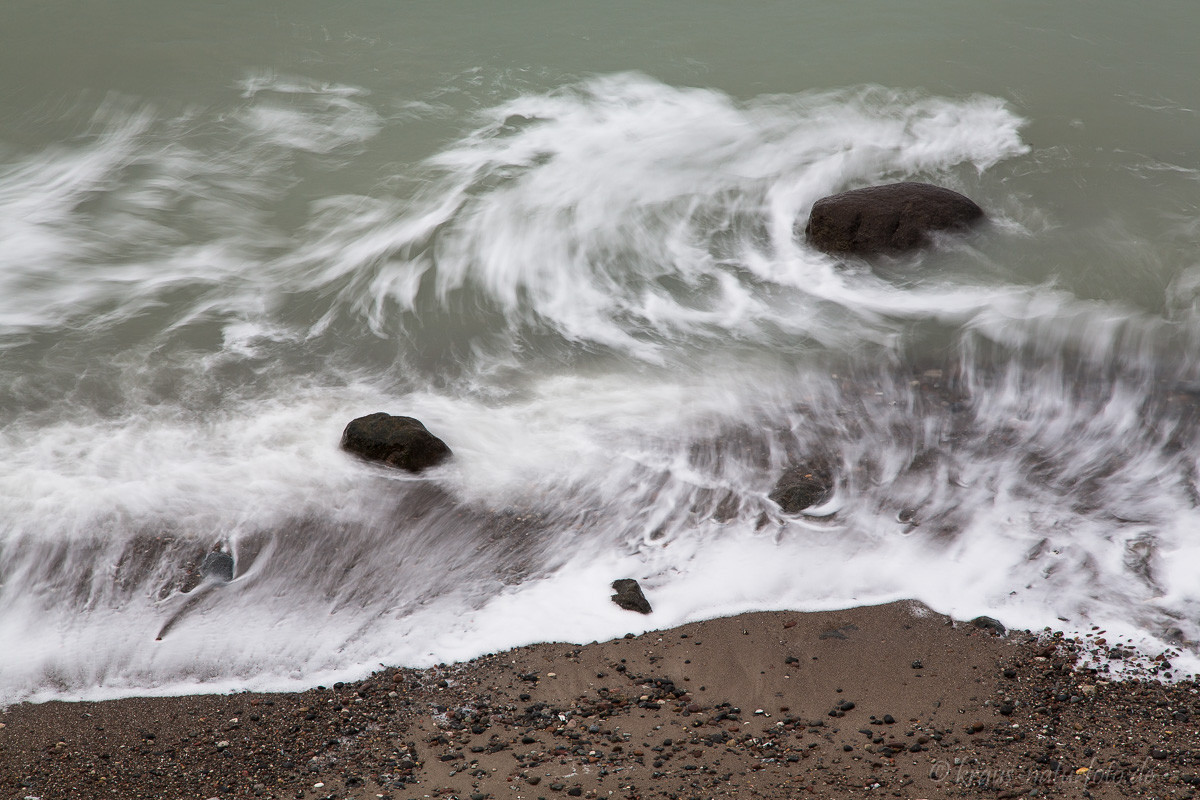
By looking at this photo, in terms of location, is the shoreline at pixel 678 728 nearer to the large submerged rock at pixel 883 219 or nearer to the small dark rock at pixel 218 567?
the small dark rock at pixel 218 567

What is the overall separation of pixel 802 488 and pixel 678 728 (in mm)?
2294

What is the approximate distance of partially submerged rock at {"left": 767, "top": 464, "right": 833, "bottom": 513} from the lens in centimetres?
641

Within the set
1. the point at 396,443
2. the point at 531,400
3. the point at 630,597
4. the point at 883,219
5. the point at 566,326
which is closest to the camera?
the point at 630,597

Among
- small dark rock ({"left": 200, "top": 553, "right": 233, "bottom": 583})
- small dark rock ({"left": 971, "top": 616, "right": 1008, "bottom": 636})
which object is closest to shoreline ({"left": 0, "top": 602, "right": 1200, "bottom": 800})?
small dark rock ({"left": 971, "top": 616, "right": 1008, "bottom": 636})

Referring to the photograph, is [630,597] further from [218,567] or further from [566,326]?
[566,326]

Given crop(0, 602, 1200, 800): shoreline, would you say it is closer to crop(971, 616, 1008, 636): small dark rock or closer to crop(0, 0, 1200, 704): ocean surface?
crop(971, 616, 1008, 636): small dark rock

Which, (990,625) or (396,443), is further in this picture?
(396,443)

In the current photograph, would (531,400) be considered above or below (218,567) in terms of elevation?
above

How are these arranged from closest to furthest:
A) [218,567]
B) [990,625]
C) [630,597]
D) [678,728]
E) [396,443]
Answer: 1. [678,728]
2. [990,625]
3. [630,597]
4. [218,567]
5. [396,443]


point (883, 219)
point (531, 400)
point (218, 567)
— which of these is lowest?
point (218, 567)

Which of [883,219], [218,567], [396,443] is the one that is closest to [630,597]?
[396,443]

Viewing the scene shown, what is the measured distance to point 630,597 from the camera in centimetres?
562

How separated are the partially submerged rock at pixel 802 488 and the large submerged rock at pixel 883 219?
343 centimetres

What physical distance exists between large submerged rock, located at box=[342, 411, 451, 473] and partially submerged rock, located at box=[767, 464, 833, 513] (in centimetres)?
221
